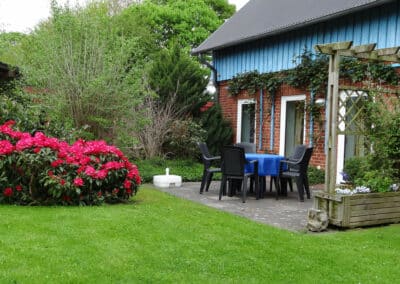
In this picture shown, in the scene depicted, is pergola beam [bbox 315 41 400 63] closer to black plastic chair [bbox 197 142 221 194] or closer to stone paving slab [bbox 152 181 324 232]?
stone paving slab [bbox 152 181 324 232]

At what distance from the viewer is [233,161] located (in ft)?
25.4

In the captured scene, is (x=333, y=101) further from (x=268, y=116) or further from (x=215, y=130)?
(x=215, y=130)

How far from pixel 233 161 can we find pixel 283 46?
4.88 meters

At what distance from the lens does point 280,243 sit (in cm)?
491

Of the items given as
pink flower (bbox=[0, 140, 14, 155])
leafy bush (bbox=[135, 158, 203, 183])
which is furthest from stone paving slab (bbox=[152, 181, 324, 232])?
pink flower (bbox=[0, 140, 14, 155])

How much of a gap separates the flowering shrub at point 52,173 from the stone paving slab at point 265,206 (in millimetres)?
1616

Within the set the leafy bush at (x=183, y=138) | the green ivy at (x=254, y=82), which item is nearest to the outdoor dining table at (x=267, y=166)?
the green ivy at (x=254, y=82)

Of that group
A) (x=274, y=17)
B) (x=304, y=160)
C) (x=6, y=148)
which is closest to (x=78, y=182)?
(x=6, y=148)

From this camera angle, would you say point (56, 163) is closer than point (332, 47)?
No

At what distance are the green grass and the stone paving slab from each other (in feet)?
1.48

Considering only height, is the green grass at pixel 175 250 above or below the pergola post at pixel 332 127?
below

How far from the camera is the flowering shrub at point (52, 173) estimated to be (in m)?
6.50

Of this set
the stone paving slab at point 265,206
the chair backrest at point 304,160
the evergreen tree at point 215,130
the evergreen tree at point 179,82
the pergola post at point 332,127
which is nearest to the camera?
the pergola post at point 332,127

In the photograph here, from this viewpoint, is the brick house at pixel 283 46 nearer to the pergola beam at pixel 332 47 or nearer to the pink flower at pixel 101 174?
the pergola beam at pixel 332 47
